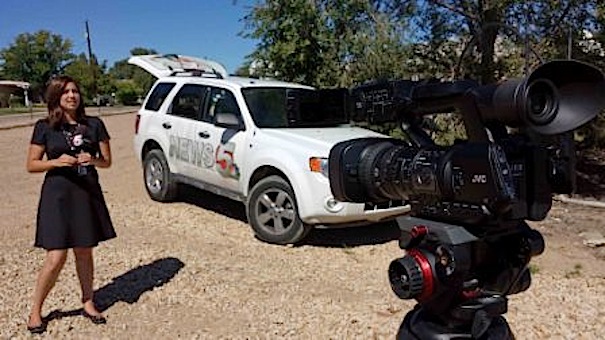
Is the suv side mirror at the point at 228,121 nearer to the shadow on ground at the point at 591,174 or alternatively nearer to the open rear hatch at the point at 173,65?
the open rear hatch at the point at 173,65

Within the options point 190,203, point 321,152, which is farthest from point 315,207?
point 190,203

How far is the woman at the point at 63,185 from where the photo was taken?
396 centimetres

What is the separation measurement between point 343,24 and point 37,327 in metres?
7.53

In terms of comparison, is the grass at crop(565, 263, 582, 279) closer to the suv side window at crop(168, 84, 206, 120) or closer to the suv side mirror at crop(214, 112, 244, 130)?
the suv side mirror at crop(214, 112, 244, 130)

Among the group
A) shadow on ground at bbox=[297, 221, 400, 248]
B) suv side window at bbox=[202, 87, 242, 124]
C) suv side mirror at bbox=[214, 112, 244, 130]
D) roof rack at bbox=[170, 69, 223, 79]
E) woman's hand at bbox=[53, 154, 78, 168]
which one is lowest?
shadow on ground at bbox=[297, 221, 400, 248]

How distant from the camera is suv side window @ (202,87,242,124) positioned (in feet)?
22.6

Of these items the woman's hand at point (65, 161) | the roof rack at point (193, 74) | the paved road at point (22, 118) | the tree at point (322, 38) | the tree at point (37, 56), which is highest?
the tree at point (37, 56)

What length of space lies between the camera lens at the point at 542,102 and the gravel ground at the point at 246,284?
2371mm

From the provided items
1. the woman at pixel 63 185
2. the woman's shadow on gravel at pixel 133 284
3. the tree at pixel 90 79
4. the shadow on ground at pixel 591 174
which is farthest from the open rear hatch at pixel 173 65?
the tree at pixel 90 79

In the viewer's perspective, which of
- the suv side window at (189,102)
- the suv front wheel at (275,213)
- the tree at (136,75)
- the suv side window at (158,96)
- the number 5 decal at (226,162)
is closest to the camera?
the suv front wheel at (275,213)

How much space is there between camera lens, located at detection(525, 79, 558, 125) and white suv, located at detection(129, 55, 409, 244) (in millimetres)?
3031

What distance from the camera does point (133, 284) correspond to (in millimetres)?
4926

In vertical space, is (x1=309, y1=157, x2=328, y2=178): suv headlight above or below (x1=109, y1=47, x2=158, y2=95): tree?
below

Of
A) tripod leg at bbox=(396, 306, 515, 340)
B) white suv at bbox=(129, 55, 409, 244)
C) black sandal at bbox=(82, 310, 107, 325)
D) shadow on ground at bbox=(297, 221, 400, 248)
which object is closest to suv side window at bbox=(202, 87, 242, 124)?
white suv at bbox=(129, 55, 409, 244)
